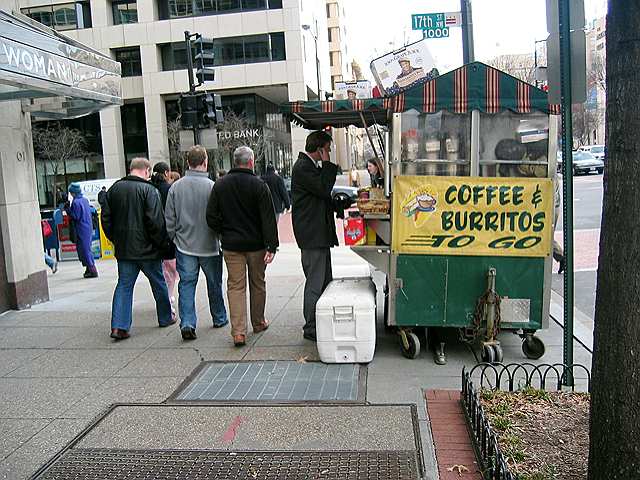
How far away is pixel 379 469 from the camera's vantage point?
12.1 feet

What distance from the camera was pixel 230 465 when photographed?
12.4ft

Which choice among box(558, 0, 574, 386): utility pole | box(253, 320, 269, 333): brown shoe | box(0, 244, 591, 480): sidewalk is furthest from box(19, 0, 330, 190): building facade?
box(558, 0, 574, 386): utility pole

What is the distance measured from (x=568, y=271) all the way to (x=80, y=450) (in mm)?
3499

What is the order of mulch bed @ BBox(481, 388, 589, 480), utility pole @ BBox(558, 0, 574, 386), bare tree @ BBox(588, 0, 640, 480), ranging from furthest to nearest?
1. utility pole @ BBox(558, 0, 574, 386)
2. mulch bed @ BBox(481, 388, 589, 480)
3. bare tree @ BBox(588, 0, 640, 480)

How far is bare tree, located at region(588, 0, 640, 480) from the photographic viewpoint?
2.79 m

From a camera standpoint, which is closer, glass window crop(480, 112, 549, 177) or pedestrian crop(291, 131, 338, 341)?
glass window crop(480, 112, 549, 177)

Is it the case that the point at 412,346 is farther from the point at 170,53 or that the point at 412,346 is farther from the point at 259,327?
the point at 170,53

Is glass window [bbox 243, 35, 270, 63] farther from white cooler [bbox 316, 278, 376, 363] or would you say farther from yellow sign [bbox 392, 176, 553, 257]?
white cooler [bbox 316, 278, 376, 363]

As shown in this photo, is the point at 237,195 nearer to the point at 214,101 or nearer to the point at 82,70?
the point at 82,70

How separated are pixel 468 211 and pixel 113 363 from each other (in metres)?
3.48

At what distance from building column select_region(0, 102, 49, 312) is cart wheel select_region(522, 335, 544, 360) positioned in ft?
20.7

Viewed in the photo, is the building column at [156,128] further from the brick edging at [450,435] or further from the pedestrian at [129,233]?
the brick edging at [450,435]

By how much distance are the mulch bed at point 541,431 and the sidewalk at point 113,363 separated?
18.6 inches

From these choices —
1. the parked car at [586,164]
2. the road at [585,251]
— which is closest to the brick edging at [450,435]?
the road at [585,251]
